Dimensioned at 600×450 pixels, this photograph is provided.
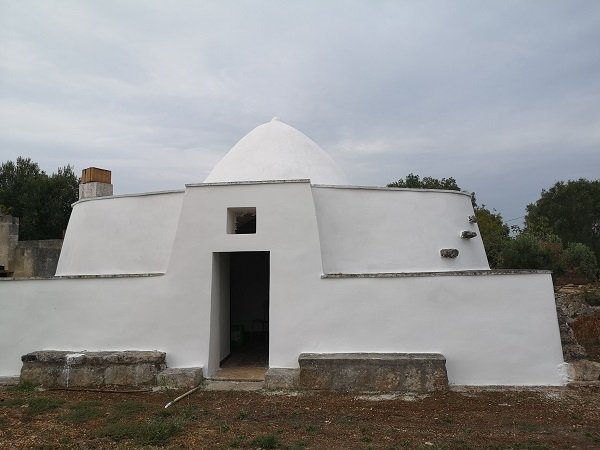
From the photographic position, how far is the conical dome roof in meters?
9.30

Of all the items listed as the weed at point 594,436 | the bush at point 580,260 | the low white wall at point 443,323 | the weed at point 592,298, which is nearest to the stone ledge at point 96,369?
the low white wall at point 443,323

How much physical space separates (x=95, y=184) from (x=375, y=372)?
280 inches

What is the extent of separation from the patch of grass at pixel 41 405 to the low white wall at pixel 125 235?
2.51m

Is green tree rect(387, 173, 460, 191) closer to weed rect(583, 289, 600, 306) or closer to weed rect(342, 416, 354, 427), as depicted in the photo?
weed rect(583, 289, 600, 306)

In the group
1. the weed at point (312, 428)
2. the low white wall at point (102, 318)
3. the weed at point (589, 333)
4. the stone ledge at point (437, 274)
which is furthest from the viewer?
the weed at point (589, 333)

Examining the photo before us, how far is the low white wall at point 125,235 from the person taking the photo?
326 inches

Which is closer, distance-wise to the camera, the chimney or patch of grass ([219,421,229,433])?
patch of grass ([219,421,229,433])

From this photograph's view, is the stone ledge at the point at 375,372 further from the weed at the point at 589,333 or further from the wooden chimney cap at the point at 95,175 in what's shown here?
the wooden chimney cap at the point at 95,175

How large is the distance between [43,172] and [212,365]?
914 inches

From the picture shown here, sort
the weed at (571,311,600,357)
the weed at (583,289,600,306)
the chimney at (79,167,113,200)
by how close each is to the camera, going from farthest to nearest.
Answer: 1. the weed at (583,289,600,306)
2. the weed at (571,311,600,357)
3. the chimney at (79,167,113,200)

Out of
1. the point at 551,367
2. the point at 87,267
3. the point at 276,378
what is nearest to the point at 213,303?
the point at 276,378

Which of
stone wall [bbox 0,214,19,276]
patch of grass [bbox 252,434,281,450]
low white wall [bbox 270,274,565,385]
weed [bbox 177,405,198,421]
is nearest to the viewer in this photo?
patch of grass [bbox 252,434,281,450]

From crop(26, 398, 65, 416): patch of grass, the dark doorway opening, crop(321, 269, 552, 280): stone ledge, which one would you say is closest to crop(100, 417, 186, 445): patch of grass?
crop(26, 398, 65, 416): patch of grass

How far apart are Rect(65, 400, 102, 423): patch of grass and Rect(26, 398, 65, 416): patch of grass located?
277 millimetres
